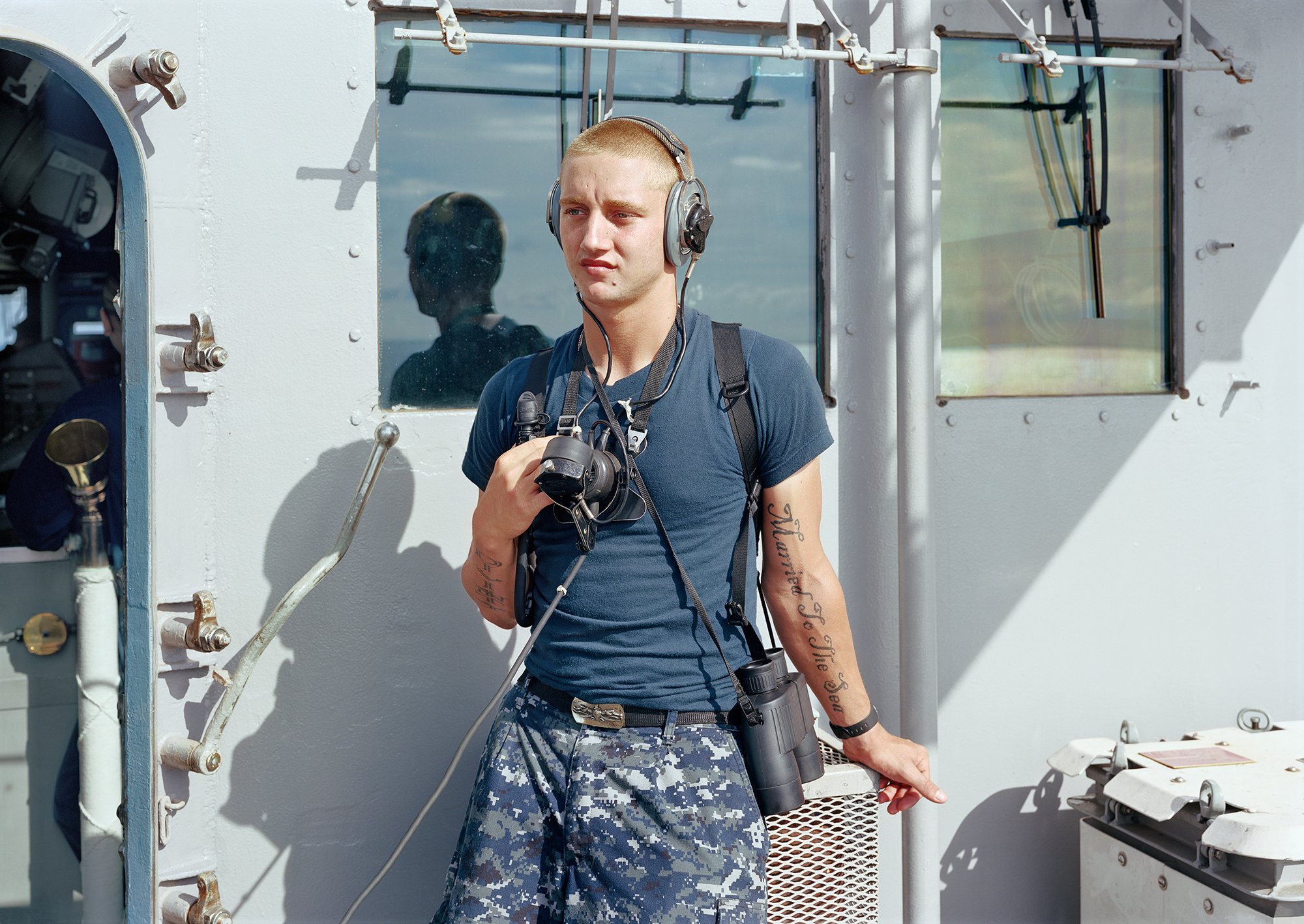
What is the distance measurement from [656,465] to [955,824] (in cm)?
190

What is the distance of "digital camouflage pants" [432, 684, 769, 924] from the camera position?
2193 mm

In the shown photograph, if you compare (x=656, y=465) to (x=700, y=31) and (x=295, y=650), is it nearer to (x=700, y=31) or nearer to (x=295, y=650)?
(x=295, y=650)

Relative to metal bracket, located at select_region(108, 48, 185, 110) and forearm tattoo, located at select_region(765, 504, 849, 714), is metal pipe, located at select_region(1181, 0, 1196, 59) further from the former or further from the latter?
metal bracket, located at select_region(108, 48, 185, 110)

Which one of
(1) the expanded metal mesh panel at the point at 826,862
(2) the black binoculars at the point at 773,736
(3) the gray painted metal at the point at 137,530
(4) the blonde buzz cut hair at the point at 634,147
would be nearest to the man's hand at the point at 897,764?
(1) the expanded metal mesh panel at the point at 826,862

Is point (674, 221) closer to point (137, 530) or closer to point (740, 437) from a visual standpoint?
point (740, 437)

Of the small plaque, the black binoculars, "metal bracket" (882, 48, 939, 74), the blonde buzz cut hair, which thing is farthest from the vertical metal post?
the blonde buzz cut hair

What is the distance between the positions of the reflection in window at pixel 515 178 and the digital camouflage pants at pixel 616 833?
1.20 m

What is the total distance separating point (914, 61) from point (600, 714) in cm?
199

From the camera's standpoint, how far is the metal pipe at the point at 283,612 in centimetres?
271

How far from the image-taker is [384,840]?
3.07 m

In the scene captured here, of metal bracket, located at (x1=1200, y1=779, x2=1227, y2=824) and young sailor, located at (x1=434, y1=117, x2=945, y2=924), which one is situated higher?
young sailor, located at (x1=434, y1=117, x2=945, y2=924)

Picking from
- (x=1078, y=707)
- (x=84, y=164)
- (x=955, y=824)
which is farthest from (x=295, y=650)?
(x=1078, y=707)

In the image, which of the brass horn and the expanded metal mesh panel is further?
the brass horn

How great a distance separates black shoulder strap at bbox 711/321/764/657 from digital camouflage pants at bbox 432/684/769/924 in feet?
0.87
